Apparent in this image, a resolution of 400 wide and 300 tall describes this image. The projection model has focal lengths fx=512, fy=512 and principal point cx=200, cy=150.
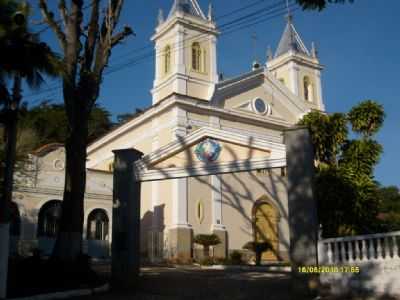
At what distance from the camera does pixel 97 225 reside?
24.9m

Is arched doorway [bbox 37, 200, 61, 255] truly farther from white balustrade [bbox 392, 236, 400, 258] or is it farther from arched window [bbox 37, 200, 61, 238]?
white balustrade [bbox 392, 236, 400, 258]

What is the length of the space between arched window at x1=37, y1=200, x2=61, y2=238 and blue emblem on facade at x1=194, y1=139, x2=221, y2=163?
39.9ft

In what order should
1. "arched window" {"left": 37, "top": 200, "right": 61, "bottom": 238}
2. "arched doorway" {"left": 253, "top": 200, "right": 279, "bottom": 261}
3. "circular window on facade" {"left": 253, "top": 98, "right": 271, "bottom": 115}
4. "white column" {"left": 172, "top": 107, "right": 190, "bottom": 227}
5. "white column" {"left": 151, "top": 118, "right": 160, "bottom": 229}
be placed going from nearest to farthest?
"arched window" {"left": 37, "top": 200, "right": 61, "bottom": 238} → "white column" {"left": 172, "top": 107, "right": 190, "bottom": 227} → "white column" {"left": 151, "top": 118, "right": 160, "bottom": 229} → "arched doorway" {"left": 253, "top": 200, "right": 279, "bottom": 261} → "circular window on facade" {"left": 253, "top": 98, "right": 271, "bottom": 115}

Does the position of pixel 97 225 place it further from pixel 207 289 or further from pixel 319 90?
pixel 319 90

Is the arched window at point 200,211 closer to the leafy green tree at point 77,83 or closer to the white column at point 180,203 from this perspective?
the white column at point 180,203

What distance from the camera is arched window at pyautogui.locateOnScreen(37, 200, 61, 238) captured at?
2333 cm

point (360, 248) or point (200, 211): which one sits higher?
point (200, 211)

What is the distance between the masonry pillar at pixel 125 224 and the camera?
1262 centimetres

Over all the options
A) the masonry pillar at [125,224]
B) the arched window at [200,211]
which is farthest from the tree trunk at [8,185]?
the arched window at [200,211]

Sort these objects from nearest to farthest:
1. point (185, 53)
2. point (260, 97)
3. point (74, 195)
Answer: point (74, 195) → point (185, 53) → point (260, 97)

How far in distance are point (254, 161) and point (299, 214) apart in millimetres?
1963

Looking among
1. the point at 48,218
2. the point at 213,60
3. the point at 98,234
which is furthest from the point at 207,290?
the point at 213,60

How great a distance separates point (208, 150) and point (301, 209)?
3.21m

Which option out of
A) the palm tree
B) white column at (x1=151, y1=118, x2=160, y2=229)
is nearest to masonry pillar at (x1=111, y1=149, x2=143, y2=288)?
the palm tree
